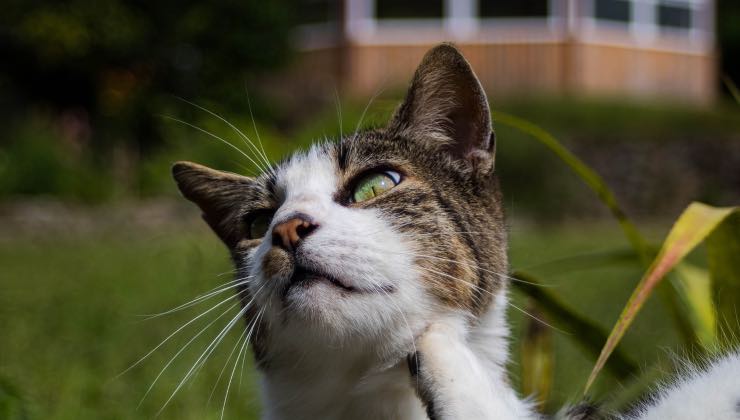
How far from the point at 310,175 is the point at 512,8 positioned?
1599 centimetres

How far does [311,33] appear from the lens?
1781 cm

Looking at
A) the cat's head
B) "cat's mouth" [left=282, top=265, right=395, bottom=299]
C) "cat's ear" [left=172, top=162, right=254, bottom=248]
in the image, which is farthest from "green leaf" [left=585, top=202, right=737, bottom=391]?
"cat's ear" [left=172, top=162, right=254, bottom=248]

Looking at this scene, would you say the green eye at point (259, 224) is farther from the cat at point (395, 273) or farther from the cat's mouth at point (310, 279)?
the cat's mouth at point (310, 279)

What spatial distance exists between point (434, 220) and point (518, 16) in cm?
1596

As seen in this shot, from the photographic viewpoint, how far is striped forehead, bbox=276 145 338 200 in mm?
1663

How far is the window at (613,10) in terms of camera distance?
16953 millimetres

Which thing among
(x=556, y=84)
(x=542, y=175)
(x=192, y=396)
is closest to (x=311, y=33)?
(x=556, y=84)

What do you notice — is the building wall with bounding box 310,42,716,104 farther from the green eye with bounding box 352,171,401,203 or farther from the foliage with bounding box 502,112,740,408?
the green eye with bounding box 352,171,401,203

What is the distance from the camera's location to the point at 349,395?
1.52m

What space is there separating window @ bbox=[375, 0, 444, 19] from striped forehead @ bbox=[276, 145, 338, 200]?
1551 centimetres

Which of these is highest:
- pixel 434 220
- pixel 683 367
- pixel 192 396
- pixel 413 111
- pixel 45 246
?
pixel 413 111

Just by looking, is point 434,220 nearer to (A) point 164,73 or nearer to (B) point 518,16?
(A) point 164,73

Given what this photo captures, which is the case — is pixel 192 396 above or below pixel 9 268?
above

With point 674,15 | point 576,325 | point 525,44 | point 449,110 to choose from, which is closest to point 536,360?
point 576,325
